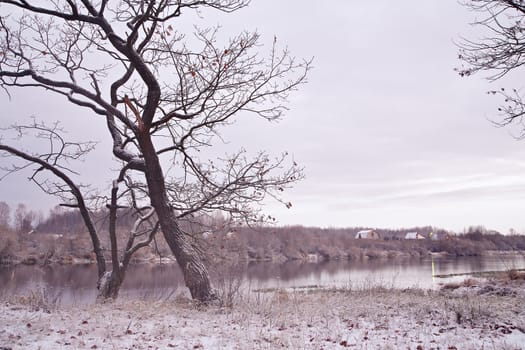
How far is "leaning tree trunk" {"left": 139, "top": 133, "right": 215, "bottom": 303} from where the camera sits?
789 cm

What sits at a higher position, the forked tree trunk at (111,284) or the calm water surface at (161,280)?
the forked tree trunk at (111,284)

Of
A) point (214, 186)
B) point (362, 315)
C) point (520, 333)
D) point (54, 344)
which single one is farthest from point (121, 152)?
point (520, 333)

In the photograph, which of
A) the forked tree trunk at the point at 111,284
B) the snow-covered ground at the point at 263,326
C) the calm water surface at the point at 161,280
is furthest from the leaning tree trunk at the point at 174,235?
the forked tree trunk at the point at 111,284

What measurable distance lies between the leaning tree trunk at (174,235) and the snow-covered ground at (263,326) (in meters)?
0.37

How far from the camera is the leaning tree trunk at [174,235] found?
789 centimetres

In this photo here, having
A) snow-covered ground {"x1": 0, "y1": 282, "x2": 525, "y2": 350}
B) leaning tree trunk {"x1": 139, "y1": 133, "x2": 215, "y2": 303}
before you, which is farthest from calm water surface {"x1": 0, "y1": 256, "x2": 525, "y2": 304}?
snow-covered ground {"x1": 0, "y1": 282, "x2": 525, "y2": 350}

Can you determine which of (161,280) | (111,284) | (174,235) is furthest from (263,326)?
(161,280)

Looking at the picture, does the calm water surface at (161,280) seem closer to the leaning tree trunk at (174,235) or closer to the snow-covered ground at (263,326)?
the leaning tree trunk at (174,235)

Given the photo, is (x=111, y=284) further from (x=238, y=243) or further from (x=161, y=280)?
(x=161, y=280)

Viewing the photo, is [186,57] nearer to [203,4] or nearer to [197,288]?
[203,4]

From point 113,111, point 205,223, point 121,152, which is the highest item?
point 113,111

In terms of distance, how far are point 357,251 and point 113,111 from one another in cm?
6216

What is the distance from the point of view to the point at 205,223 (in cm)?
1038

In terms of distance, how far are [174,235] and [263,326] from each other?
2.85m
